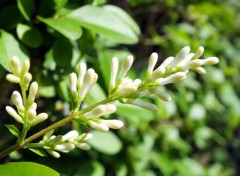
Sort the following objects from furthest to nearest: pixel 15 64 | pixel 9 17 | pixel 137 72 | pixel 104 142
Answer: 1. pixel 137 72
2. pixel 104 142
3. pixel 9 17
4. pixel 15 64

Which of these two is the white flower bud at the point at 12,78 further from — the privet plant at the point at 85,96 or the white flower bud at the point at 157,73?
the white flower bud at the point at 157,73

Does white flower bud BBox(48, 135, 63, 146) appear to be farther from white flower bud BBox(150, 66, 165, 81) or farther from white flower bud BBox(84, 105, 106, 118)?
white flower bud BBox(150, 66, 165, 81)

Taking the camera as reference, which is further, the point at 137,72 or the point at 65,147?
the point at 137,72

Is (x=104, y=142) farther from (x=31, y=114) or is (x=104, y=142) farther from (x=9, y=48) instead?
(x=31, y=114)

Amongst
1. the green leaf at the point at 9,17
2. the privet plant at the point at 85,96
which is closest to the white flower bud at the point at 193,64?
the privet plant at the point at 85,96

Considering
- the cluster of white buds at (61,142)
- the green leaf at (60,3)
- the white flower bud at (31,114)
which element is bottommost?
the cluster of white buds at (61,142)

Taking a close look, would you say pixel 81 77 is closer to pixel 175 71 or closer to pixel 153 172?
pixel 175 71

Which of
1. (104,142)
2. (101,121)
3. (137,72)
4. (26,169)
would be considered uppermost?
(101,121)

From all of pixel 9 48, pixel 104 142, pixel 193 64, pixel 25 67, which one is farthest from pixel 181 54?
pixel 104 142
